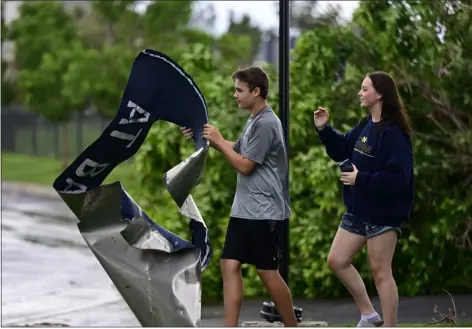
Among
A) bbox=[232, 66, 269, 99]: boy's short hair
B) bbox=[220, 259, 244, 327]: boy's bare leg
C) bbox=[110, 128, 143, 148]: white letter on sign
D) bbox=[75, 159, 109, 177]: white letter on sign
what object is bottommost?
bbox=[220, 259, 244, 327]: boy's bare leg

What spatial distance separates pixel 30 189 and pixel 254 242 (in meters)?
22.6

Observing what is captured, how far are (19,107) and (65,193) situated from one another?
4190cm

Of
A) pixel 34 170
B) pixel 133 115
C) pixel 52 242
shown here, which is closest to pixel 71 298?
pixel 133 115

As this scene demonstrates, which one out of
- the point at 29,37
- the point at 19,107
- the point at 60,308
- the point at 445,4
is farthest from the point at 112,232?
the point at 19,107

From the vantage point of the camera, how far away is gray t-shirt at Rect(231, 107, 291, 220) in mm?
6359

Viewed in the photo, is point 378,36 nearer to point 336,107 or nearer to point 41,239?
point 336,107

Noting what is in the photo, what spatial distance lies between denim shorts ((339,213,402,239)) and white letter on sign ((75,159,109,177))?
5.18 ft

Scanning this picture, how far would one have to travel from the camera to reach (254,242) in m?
6.39

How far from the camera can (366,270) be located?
991 centimetres

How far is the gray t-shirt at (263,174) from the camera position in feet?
20.9

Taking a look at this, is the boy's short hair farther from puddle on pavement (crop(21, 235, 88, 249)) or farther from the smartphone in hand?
puddle on pavement (crop(21, 235, 88, 249))

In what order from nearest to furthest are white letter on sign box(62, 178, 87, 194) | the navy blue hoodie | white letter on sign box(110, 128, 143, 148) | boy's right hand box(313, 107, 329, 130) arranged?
white letter on sign box(110, 128, 143, 148) < white letter on sign box(62, 178, 87, 194) < the navy blue hoodie < boy's right hand box(313, 107, 329, 130)

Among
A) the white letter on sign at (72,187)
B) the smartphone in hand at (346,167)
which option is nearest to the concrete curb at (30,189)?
the smartphone in hand at (346,167)

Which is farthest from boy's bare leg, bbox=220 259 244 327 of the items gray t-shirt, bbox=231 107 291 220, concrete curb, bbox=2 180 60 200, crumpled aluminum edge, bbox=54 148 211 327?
concrete curb, bbox=2 180 60 200
